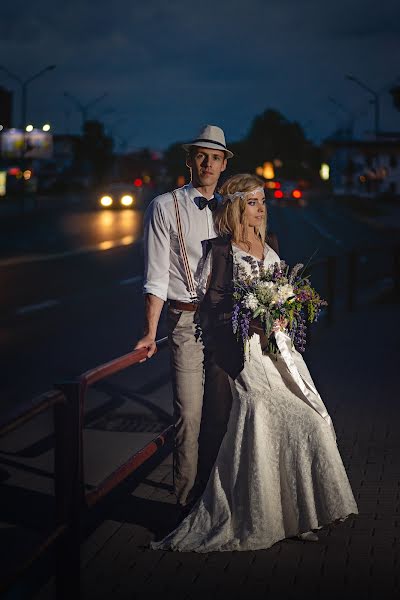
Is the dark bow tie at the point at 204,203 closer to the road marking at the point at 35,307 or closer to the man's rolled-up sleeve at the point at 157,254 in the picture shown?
the man's rolled-up sleeve at the point at 157,254

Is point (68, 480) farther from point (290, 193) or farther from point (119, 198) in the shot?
point (290, 193)

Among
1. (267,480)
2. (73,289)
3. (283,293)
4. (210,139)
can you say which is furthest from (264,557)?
(73,289)

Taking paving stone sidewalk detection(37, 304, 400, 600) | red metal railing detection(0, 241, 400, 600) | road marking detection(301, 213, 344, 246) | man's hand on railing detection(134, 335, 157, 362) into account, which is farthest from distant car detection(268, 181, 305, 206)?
red metal railing detection(0, 241, 400, 600)

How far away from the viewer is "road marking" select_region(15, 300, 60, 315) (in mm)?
17391

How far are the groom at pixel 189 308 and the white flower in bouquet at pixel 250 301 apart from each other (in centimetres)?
29

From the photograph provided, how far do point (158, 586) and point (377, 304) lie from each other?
14805 mm

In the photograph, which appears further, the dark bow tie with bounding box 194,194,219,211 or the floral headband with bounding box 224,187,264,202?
the dark bow tie with bounding box 194,194,219,211

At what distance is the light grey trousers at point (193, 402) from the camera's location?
5621mm

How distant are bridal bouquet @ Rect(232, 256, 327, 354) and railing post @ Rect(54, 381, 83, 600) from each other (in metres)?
1.10

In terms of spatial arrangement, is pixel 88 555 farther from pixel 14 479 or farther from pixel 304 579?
pixel 14 479

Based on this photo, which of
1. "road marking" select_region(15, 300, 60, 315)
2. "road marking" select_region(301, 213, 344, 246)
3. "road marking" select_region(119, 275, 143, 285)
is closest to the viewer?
"road marking" select_region(15, 300, 60, 315)

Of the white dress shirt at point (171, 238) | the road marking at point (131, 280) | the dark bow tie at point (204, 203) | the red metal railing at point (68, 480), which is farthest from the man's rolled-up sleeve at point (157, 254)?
the road marking at point (131, 280)

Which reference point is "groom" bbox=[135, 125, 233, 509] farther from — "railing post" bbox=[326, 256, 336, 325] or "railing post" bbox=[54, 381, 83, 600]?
"railing post" bbox=[326, 256, 336, 325]

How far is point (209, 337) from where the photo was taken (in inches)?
218
